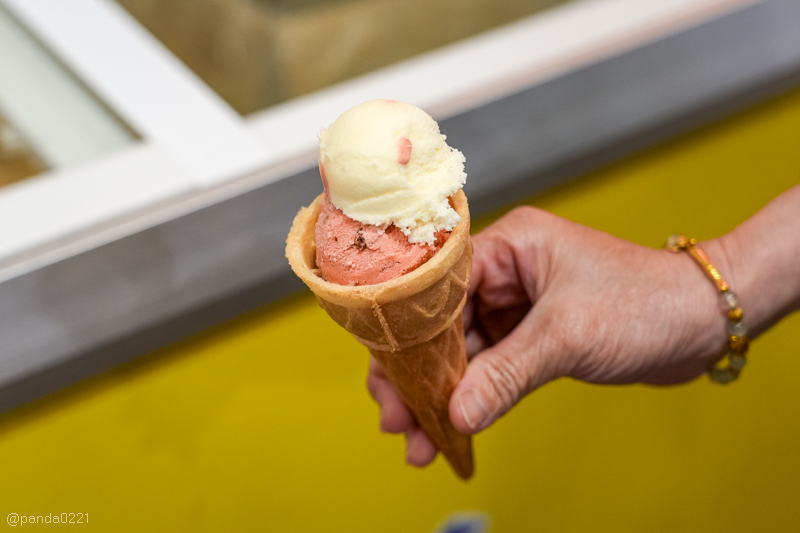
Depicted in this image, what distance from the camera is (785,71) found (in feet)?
4.36

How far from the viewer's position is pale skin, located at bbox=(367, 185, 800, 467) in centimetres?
92

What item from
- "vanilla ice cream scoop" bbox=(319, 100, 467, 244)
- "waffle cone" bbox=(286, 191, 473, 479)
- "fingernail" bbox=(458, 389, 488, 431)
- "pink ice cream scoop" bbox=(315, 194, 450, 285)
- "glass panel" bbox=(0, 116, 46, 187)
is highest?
"glass panel" bbox=(0, 116, 46, 187)

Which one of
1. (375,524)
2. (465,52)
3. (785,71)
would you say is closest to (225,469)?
(375,524)

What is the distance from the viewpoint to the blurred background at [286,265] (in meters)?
1.00

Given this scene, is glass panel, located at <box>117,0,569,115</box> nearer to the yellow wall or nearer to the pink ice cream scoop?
the yellow wall

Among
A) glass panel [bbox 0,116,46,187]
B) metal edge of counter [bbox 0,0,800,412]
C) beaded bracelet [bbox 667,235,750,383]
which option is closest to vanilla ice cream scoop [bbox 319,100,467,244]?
metal edge of counter [bbox 0,0,800,412]

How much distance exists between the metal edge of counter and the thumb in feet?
1.16

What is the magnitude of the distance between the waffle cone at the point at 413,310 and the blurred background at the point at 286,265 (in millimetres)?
310

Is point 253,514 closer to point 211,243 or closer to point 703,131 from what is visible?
point 211,243

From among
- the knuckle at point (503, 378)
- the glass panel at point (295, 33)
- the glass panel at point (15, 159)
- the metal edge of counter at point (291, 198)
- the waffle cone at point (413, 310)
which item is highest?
the glass panel at point (295, 33)

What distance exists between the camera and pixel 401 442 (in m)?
1.40

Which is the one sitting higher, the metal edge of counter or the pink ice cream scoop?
the metal edge of counter

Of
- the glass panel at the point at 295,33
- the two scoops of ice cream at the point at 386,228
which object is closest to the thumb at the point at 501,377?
the two scoops of ice cream at the point at 386,228

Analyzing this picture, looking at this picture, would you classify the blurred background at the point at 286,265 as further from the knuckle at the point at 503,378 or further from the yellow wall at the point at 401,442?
the knuckle at the point at 503,378
